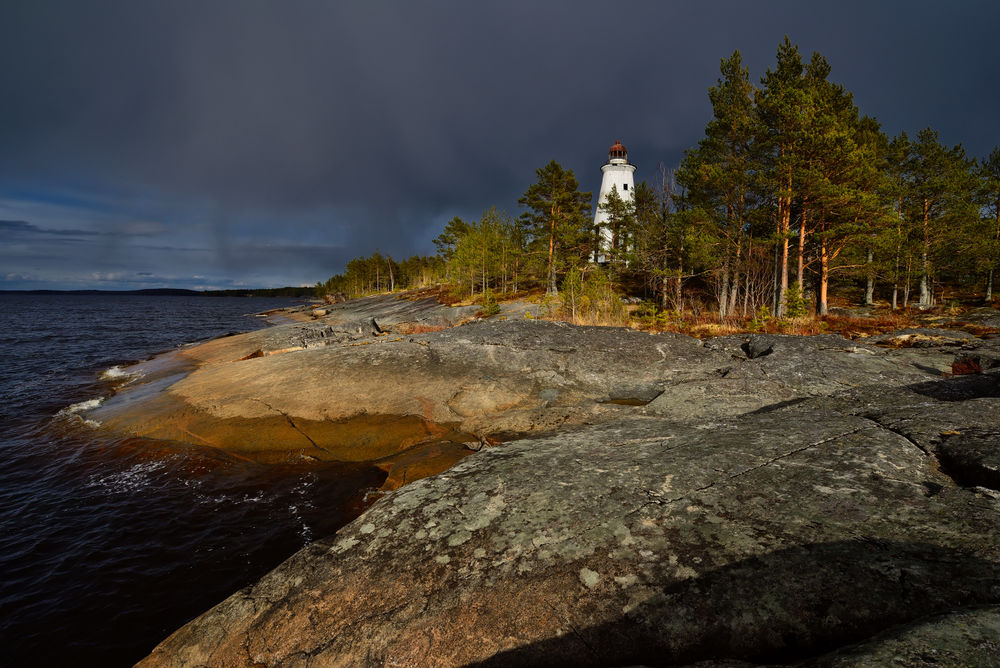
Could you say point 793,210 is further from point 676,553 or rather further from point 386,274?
point 386,274

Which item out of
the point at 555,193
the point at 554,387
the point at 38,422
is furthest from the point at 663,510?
the point at 555,193

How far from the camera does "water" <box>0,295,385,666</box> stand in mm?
5098

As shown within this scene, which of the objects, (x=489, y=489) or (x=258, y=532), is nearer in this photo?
(x=489, y=489)

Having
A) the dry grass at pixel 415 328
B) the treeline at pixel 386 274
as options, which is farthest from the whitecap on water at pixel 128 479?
the treeline at pixel 386 274

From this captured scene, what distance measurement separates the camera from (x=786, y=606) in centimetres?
260

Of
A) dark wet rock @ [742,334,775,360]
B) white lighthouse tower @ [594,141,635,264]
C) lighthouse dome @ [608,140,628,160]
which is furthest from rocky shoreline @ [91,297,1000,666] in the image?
lighthouse dome @ [608,140,628,160]

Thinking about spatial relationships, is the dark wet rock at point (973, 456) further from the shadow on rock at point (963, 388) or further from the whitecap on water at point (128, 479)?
the whitecap on water at point (128, 479)

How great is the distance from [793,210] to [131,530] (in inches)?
1360

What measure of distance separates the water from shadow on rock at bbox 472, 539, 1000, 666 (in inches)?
204

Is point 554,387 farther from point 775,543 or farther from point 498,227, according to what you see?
point 498,227

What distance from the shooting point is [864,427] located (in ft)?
16.2

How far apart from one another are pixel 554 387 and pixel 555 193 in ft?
114

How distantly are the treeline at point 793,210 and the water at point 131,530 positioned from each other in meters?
16.5

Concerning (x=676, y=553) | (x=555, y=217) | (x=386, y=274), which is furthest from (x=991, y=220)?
(x=386, y=274)
